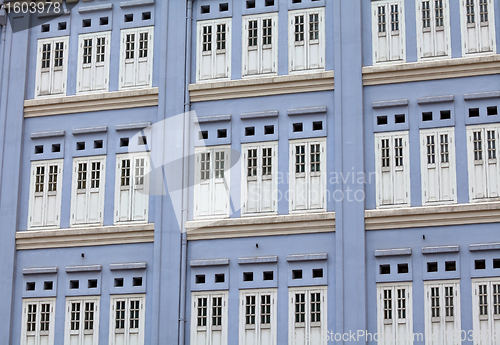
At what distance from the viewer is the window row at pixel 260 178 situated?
70.3ft

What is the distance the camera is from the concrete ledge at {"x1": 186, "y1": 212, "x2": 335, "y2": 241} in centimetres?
2102

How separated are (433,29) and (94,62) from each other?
28.0ft

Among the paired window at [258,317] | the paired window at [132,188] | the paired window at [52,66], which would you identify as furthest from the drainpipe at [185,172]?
the paired window at [52,66]

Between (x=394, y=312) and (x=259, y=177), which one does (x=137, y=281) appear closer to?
(x=259, y=177)

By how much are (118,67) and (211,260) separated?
222 inches

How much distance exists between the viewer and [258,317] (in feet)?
68.1

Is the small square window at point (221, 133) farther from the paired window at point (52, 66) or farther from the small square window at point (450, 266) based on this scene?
the small square window at point (450, 266)

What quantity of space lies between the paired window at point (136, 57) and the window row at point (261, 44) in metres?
1.27

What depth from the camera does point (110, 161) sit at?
22.7 meters

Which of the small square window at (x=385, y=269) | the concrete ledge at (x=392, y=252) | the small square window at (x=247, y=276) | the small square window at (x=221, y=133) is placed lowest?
the small square window at (x=247, y=276)

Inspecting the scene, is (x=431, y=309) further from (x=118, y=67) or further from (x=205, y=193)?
(x=118, y=67)

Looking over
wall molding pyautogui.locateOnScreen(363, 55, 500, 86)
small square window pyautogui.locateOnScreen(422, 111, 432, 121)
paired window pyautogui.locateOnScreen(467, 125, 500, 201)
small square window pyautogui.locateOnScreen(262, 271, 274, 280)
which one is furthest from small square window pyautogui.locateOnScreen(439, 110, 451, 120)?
small square window pyautogui.locateOnScreen(262, 271, 274, 280)

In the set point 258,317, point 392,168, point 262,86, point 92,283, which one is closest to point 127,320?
point 92,283

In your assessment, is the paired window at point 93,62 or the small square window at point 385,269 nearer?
the small square window at point 385,269
